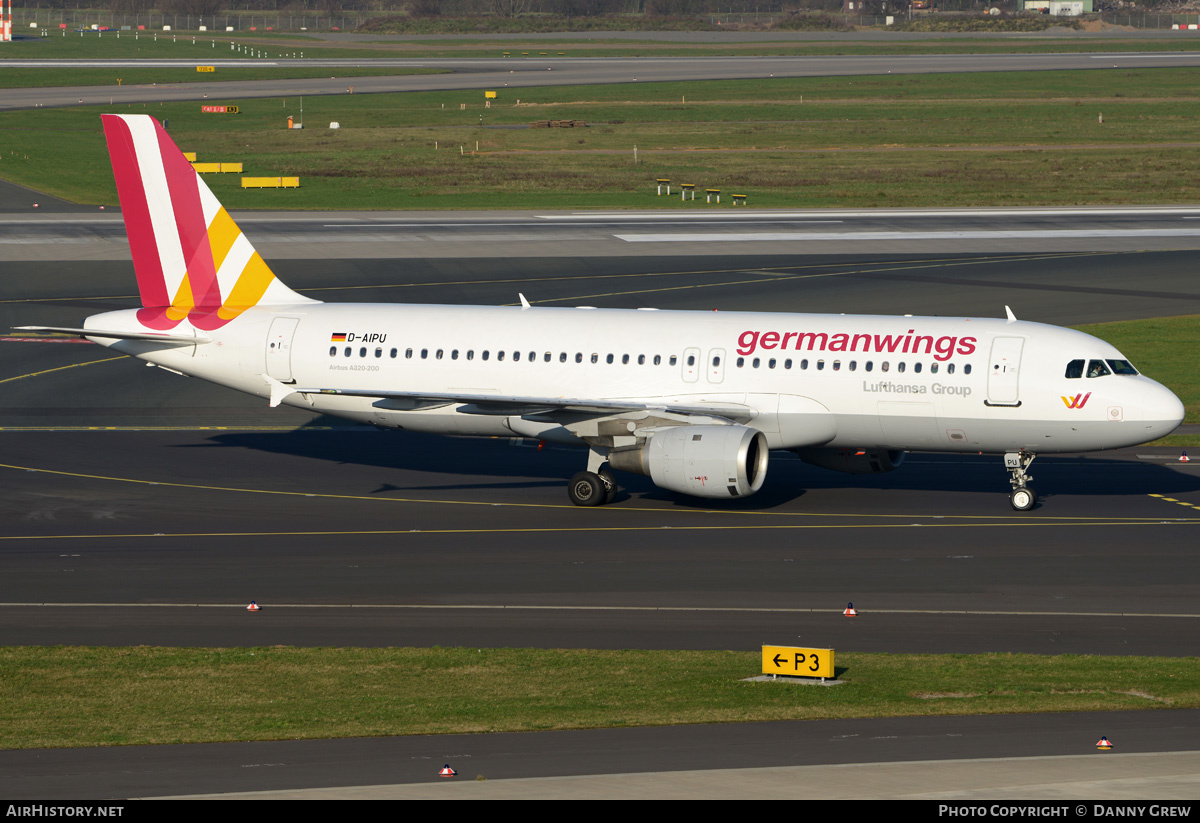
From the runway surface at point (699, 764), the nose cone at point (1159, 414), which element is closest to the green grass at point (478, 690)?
the runway surface at point (699, 764)

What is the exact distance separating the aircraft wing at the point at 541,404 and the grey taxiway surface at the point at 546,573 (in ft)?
9.13

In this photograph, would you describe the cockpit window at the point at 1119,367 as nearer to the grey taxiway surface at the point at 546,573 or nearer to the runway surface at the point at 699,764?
the grey taxiway surface at the point at 546,573

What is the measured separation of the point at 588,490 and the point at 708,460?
14.5 ft

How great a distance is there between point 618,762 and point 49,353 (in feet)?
153

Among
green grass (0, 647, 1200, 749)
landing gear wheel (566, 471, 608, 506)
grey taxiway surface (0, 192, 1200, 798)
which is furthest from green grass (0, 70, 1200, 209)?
green grass (0, 647, 1200, 749)

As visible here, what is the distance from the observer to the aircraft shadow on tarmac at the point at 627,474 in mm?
43062

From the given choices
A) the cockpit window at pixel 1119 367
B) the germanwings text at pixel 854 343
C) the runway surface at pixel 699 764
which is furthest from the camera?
the germanwings text at pixel 854 343

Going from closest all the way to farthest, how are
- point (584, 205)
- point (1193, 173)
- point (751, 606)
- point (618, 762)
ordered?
1. point (618, 762)
2. point (751, 606)
3. point (584, 205)
4. point (1193, 173)

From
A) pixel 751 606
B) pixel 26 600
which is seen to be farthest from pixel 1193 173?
pixel 26 600

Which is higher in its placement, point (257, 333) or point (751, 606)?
point (257, 333)

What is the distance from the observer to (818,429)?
1570 inches

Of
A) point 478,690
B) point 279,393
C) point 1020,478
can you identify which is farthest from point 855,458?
point 478,690

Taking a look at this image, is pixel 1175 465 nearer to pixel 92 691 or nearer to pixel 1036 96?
pixel 92 691

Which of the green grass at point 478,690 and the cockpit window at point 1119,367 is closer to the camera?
the green grass at point 478,690
